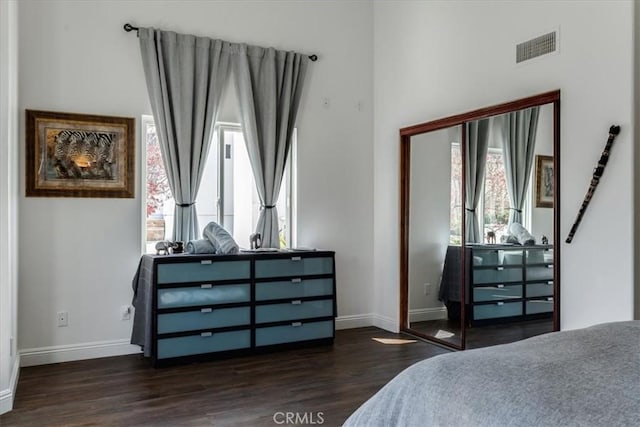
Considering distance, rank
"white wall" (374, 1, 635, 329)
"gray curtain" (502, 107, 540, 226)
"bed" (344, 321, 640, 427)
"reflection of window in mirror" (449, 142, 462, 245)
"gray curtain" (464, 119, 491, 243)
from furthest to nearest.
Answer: "reflection of window in mirror" (449, 142, 462, 245)
"gray curtain" (464, 119, 491, 243)
"gray curtain" (502, 107, 540, 226)
"white wall" (374, 1, 635, 329)
"bed" (344, 321, 640, 427)

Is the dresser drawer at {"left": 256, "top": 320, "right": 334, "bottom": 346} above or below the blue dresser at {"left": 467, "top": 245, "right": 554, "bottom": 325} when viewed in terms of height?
below

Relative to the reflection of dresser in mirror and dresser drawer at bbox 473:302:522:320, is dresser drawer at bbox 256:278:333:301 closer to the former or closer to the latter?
the reflection of dresser in mirror

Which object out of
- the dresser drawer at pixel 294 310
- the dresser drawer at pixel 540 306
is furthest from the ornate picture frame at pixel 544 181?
the dresser drawer at pixel 294 310

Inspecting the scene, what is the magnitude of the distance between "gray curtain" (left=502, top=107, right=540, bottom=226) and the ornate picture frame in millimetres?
80

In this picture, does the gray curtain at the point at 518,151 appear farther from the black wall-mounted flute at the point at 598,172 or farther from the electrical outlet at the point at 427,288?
the electrical outlet at the point at 427,288

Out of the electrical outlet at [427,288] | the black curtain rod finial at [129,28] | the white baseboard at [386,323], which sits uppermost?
the black curtain rod finial at [129,28]

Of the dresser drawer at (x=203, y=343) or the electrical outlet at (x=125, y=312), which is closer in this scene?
the dresser drawer at (x=203, y=343)

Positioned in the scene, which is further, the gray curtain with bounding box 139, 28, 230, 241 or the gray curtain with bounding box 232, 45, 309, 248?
the gray curtain with bounding box 232, 45, 309, 248

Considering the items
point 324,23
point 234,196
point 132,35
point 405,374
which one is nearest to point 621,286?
point 405,374

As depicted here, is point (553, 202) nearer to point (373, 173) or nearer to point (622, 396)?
point (373, 173)

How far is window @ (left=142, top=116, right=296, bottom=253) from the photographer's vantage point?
437 centimetres

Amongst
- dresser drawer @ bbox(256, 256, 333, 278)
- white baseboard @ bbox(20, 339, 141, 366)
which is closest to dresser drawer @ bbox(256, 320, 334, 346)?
dresser drawer @ bbox(256, 256, 333, 278)

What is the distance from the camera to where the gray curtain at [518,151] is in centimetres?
363

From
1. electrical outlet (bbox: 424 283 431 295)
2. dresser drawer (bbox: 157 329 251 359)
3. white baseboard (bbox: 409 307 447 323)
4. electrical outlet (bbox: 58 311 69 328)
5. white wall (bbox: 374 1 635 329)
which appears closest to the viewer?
white wall (bbox: 374 1 635 329)
